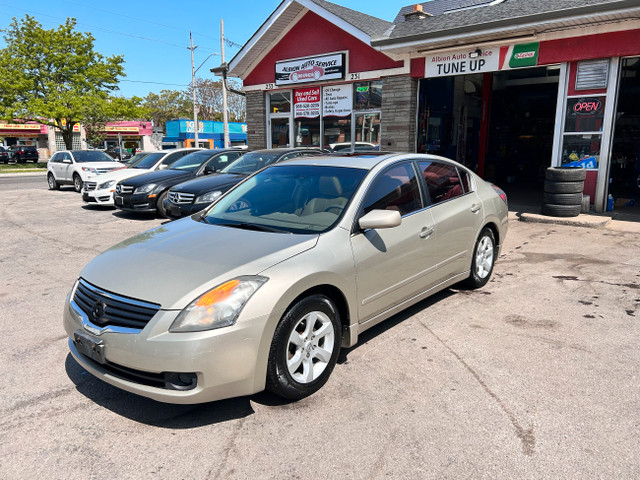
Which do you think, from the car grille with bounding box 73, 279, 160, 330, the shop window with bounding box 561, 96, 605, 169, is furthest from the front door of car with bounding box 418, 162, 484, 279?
the shop window with bounding box 561, 96, 605, 169

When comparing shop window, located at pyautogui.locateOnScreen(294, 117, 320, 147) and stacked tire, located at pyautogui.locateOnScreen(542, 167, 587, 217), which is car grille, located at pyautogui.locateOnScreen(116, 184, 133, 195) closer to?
shop window, located at pyautogui.locateOnScreen(294, 117, 320, 147)

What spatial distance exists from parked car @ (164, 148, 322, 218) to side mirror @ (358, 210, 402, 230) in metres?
4.82

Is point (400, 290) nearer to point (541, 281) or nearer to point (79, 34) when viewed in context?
point (541, 281)

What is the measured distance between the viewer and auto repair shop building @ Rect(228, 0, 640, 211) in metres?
9.72

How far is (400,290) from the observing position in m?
3.99

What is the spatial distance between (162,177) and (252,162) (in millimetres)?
2243

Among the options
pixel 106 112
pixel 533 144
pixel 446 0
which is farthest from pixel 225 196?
pixel 106 112

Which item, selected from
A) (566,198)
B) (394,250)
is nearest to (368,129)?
(566,198)

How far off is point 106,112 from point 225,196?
35.1 meters

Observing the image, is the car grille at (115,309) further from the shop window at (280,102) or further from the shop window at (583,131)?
the shop window at (280,102)

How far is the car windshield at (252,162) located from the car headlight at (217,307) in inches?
288

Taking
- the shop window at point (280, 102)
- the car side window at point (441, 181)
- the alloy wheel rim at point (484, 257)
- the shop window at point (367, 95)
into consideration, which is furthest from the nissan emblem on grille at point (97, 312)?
the shop window at point (280, 102)

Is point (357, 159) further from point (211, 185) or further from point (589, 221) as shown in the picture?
point (589, 221)

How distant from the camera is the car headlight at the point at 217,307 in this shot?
107 inches
